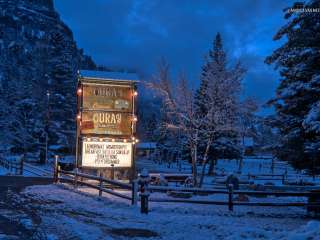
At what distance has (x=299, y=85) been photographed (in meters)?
16.8

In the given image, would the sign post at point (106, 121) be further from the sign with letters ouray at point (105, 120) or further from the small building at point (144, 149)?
the small building at point (144, 149)

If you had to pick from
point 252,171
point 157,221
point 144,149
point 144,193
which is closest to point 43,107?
point 252,171

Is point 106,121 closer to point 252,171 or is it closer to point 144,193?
point 144,193

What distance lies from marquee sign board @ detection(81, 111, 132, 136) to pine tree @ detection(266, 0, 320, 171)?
8873 millimetres

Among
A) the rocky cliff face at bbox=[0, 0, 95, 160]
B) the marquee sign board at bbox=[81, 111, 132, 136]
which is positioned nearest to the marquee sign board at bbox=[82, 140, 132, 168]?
the marquee sign board at bbox=[81, 111, 132, 136]

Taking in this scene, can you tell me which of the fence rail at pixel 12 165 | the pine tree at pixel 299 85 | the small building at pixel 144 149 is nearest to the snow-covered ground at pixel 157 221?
the pine tree at pixel 299 85

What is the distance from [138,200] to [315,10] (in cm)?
935

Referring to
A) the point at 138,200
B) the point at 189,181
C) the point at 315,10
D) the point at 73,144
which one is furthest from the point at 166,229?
the point at 73,144

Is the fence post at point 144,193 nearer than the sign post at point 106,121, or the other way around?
the fence post at point 144,193

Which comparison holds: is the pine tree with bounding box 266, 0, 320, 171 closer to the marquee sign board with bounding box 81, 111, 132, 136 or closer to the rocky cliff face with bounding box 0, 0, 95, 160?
the marquee sign board with bounding box 81, 111, 132, 136

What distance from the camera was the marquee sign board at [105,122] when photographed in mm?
24031

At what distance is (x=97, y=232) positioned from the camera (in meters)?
11.1

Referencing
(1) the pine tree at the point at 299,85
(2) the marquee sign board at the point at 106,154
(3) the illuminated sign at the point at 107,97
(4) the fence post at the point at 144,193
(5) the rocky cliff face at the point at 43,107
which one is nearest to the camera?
(4) the fence post at the point at 144,193

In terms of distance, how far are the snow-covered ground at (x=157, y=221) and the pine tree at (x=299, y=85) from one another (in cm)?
239
